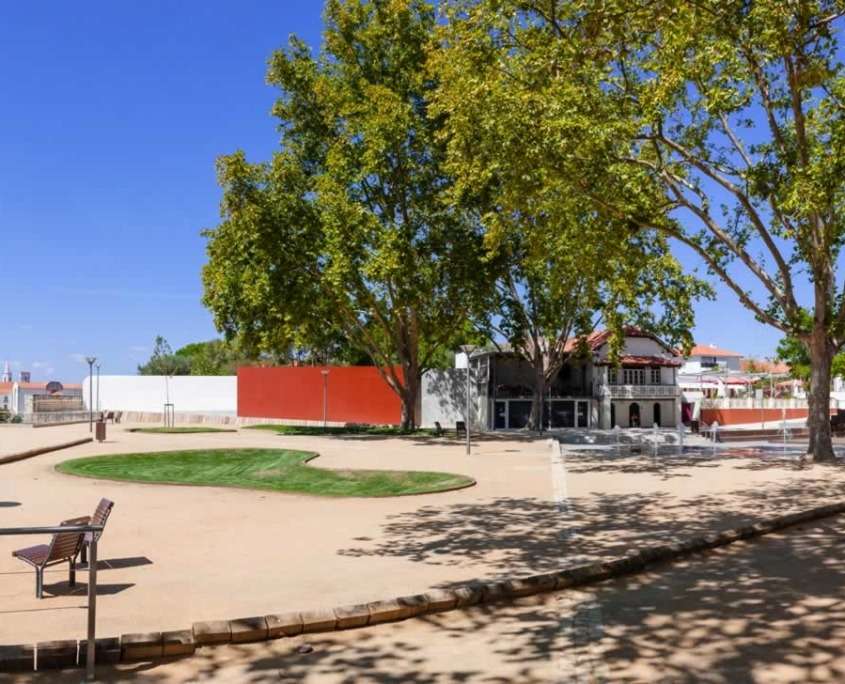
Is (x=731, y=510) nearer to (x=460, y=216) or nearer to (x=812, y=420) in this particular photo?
(x=812, y=420)

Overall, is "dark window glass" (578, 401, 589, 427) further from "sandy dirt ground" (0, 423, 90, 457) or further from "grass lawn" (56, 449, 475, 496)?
"sandy dirt ground" (0, 423, 90, 457)

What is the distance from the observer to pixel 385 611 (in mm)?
6727

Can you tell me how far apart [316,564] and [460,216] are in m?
23.8

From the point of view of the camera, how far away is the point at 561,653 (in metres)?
5.94

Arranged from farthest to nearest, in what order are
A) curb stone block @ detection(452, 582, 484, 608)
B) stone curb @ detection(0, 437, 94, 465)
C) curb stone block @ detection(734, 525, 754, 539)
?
stone curb @ detection(0, 437, 94, 465)
curb stone block @ detection(734, 525, 754, 539)
curb stone block @ detection(452, 582, 484, 608)

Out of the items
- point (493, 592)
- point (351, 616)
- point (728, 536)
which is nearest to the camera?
point (351, 616)

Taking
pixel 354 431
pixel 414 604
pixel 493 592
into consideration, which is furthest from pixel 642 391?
pixel 414 604

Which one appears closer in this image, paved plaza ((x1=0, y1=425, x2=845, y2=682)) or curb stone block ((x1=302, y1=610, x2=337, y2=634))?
paved plaza ((x1=0, y1=425, x2=845, y2=682))

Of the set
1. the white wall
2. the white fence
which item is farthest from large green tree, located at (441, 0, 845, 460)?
the white wall

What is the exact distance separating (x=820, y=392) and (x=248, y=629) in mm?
18876

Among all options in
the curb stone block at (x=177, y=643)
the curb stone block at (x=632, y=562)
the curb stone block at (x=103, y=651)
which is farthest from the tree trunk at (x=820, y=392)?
the curb stone block at (x=103, y=651)

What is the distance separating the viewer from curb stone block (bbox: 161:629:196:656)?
5.97 metres

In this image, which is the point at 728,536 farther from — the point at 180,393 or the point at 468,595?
the point at 180,393

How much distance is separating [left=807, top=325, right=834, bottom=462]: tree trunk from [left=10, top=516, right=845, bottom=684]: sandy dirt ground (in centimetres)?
1462
